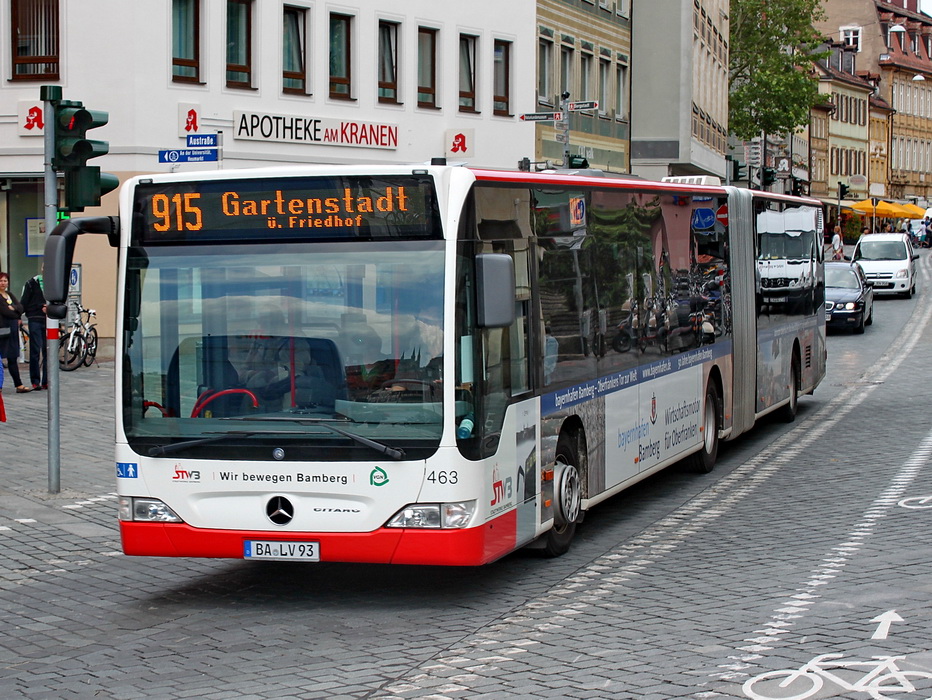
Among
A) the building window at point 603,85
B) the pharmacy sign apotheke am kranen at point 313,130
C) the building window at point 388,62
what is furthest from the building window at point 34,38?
the building window at point 603,85

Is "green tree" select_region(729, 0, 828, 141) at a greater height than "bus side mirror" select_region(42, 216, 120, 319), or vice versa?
"green tree" select_region(729, 0, 828, 141)

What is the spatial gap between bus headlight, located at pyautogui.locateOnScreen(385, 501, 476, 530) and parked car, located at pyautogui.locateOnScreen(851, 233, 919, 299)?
40928mm

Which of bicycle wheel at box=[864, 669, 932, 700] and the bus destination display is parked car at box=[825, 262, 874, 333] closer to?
the bus destination display

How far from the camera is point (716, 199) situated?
624 inches

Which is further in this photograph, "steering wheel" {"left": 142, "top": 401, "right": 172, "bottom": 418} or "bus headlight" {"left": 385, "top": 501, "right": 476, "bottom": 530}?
"steering wheel" {"left": 142, "top": 401, "right": 172, "bottom": 418}

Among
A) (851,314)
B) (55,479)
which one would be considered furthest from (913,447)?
(851,314)

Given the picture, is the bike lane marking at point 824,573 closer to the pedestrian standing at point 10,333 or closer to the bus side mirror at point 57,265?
the bus side mirror at point 57,265

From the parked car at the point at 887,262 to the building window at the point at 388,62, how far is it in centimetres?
1942

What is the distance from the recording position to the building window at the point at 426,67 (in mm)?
34906

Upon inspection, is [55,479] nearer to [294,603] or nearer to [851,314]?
[294,603]

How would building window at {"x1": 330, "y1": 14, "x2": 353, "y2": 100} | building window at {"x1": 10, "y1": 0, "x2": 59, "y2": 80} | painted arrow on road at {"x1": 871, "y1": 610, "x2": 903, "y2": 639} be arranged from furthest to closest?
building window at {"x1": 330, "y1": 14, "x2": 353, "y2": 100}
building window at {"x1": 10, "y1": 0, "x2": 59, "y2": 80}
painted arrow on road at {"x1": 871, "y1": 610, "x2": 903, "y2": 639}

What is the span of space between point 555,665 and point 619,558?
306 cm

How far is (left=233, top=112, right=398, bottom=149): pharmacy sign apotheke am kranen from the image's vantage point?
101 feet

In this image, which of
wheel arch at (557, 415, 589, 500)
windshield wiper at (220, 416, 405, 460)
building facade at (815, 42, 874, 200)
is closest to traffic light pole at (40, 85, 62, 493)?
wheel arch at (557, 415, 589, 500)
